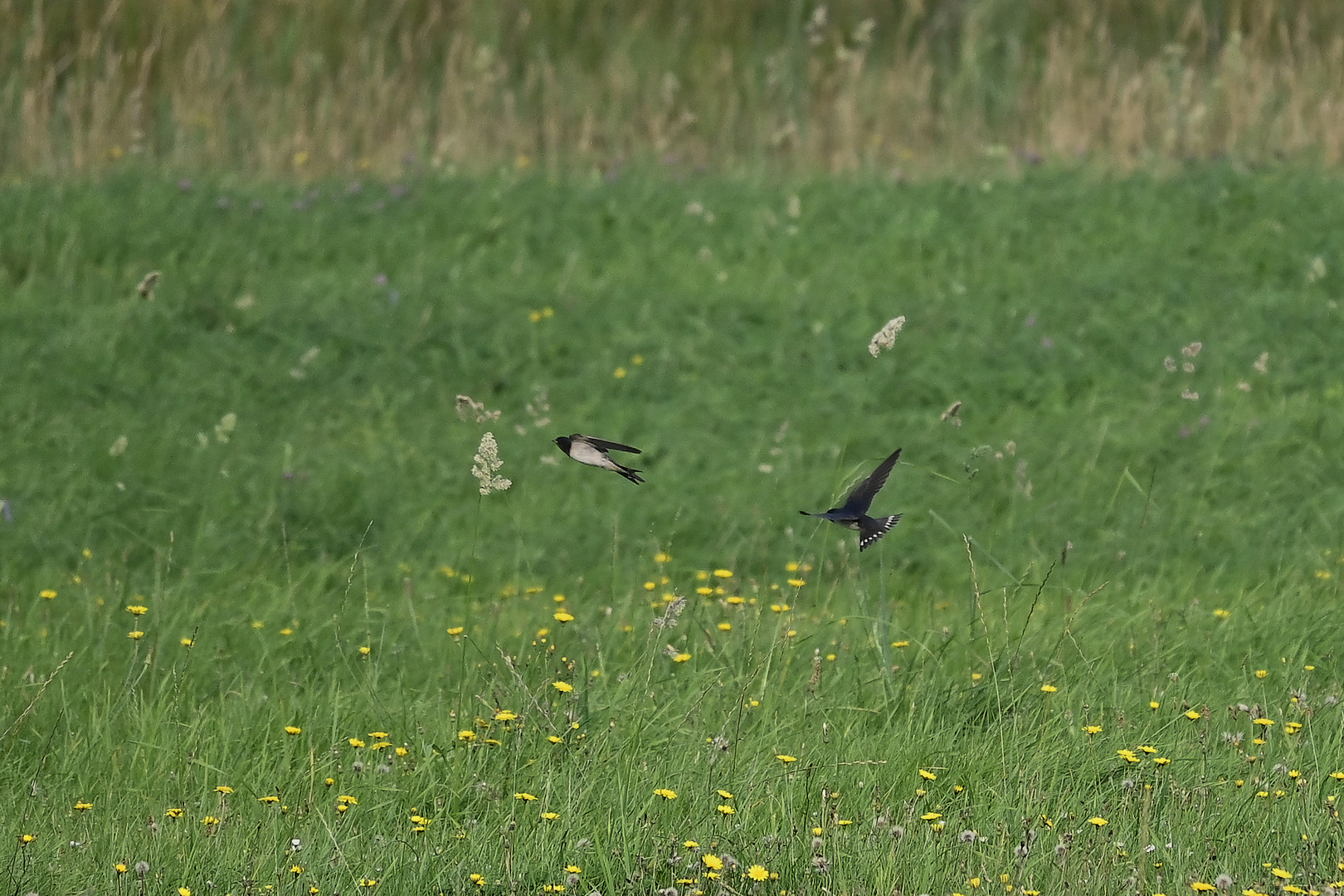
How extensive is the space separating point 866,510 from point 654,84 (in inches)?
282

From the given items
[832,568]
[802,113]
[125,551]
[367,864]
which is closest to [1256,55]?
[802,113]

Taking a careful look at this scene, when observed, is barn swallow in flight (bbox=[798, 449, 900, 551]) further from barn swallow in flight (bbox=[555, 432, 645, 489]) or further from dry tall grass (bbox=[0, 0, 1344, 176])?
dry tall grass (bbox=[0, 0, 1344, 176])

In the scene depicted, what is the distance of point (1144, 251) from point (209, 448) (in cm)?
448

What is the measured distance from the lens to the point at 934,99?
9.52m

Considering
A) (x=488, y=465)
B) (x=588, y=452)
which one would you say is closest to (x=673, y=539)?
(x=488, y=465)

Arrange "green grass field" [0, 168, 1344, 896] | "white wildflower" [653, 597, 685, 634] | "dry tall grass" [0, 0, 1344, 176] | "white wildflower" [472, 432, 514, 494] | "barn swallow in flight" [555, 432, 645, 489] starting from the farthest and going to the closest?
"dry tall grass" [0, 0, 1344, 176] < "white wildflower" [653, 597, 685, 634] < "green grass field" [0, 168, 1344, 896] < "white wildflower" [472, 432, 514, 494] < "barn swallow in flight" [555, 432, 645, 489]

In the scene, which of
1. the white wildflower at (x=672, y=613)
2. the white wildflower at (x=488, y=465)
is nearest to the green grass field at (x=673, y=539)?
the white wildflower at (x=672, y=613)

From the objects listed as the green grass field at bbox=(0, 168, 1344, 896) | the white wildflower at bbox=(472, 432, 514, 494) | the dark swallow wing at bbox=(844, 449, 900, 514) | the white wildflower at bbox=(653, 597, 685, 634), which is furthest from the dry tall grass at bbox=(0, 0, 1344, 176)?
the dark swallow wing at bbox=(844, 449, 900, 514)

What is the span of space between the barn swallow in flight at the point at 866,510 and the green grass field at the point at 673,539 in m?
0.57

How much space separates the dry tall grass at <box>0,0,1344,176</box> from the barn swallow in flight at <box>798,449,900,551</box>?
6.68 m

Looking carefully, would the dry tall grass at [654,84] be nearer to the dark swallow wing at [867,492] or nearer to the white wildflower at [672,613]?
the white wildflower at [672,613]

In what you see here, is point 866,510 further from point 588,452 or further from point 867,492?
point 588,452

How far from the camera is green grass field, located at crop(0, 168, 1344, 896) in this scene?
9.78ft

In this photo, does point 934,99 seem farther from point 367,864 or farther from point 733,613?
point 367,864
